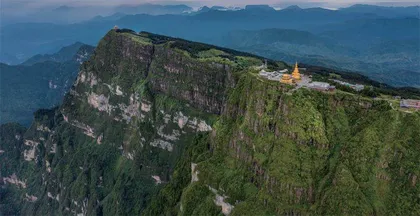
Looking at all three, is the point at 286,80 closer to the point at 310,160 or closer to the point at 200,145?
the point at 310,160

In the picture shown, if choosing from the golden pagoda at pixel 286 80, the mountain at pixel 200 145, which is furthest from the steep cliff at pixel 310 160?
the golden pagoda at pixel 286 80

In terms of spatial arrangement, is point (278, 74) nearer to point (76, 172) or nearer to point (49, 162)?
point (76, 172)

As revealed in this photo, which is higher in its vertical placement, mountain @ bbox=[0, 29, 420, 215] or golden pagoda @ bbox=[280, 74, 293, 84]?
golden pagoda @ bbox=[280, 74, 293, 84]

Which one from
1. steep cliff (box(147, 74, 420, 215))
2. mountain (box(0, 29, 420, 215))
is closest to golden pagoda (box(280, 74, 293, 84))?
mountain (box(0, 29, 420, 215))

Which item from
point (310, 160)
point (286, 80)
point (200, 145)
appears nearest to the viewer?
point (310, 160)

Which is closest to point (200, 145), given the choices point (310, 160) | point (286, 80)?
point (286, 80)

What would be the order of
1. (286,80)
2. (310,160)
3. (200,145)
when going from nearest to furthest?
1. (310,160)
2. (286,80)
3. (200,145)

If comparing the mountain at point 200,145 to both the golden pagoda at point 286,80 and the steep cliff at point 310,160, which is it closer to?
the steep cliff at point 310,160

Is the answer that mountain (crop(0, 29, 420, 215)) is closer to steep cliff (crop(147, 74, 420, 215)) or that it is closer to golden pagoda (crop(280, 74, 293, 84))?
steep cliff (crop(147, 74, 420, 215))
